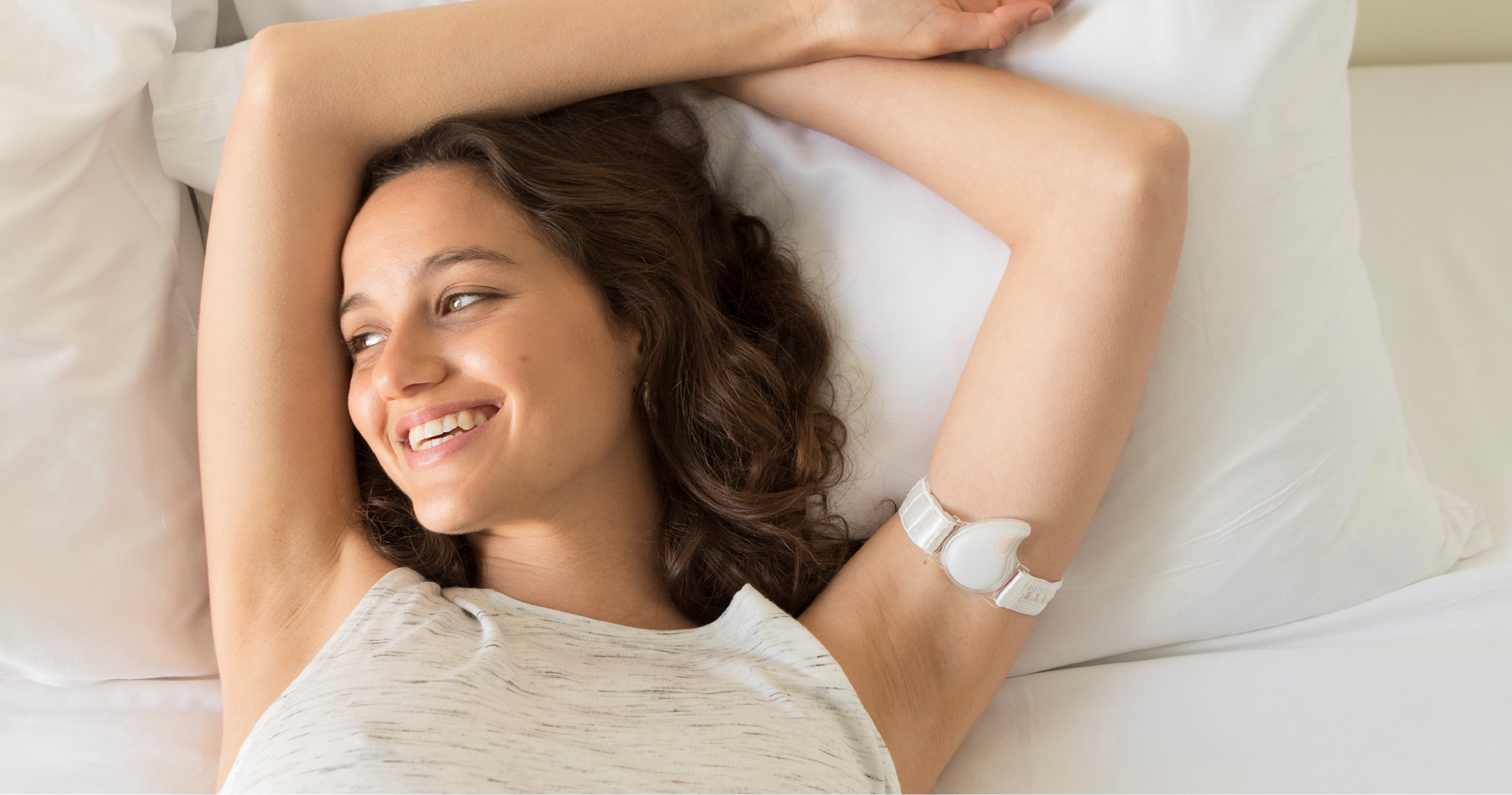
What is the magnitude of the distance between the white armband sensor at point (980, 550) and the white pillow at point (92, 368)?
1.07m

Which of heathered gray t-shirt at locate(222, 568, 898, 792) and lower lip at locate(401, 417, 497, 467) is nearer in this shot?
heathered gray t-shirt at locate(222, 568, 898, 792)

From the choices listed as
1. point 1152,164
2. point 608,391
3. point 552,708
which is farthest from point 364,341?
point 1152,164

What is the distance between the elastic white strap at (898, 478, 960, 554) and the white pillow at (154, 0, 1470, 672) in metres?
0.13

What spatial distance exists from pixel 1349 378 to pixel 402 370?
4.29 ft

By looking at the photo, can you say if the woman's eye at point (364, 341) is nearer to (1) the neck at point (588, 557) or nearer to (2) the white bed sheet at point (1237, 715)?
(1) the neck at point (588, 557)

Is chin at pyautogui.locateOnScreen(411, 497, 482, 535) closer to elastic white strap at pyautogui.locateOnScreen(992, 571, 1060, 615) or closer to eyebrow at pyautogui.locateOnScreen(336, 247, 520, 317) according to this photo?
eyebrow at pyautogui.locateOnScreen(336, 247, 520, 317)

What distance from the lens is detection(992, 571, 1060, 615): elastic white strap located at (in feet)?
4.09

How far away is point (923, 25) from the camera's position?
4.24 ft

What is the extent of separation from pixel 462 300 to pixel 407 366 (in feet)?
0.39

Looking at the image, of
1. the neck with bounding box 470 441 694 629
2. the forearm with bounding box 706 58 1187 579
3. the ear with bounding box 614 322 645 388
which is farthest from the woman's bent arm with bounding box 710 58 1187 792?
the ear with bounding box 614 322 645 388

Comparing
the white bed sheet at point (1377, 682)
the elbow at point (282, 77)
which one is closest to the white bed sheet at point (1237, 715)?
the white bed sheet at point (1377, 682)

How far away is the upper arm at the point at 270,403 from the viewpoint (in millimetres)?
1240

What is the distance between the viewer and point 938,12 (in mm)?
1290

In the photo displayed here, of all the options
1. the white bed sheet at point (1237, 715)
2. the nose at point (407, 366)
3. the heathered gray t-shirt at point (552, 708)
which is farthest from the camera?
the white bed sheet at point (1237, 715)
